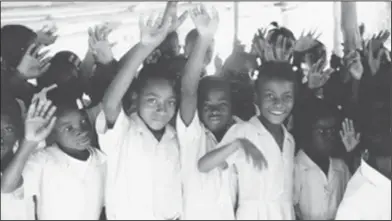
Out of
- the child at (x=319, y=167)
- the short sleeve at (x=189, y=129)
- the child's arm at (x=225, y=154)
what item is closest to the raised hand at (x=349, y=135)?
the child at (x=319, y=167)

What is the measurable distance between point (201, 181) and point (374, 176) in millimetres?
447

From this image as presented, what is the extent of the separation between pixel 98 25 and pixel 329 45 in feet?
1.94

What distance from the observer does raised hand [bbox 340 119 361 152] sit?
1.40 meters

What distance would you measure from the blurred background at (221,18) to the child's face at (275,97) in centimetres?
12

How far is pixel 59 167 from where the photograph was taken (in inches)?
51.4

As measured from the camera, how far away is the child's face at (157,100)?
129 cm

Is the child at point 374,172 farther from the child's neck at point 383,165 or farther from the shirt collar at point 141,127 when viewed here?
the shirt collar at point 141,127

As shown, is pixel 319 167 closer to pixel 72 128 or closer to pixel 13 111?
pixel 72 128

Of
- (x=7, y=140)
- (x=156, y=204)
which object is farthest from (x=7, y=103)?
(x=156, y=204)

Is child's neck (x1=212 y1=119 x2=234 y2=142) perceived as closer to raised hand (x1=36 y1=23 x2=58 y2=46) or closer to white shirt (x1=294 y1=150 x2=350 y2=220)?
white shirt (x1=294 y1=150 x2=350 y2=220)

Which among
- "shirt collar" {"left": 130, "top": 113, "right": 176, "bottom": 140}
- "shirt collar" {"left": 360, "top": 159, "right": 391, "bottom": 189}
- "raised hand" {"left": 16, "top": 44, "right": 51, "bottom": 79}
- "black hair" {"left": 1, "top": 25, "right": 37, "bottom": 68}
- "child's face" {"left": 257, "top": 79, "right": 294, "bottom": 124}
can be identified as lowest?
"shirt collar" {"left": 360, "top": 159, "right": 391, "bottom": 189}

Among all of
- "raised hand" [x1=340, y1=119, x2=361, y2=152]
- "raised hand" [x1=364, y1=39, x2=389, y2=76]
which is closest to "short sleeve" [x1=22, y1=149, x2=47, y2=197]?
"raised hand" [x1=340, y1=119, x2=361, y2=152]

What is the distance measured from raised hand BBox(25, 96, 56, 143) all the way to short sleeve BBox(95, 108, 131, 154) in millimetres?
109

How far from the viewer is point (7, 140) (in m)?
1.26
